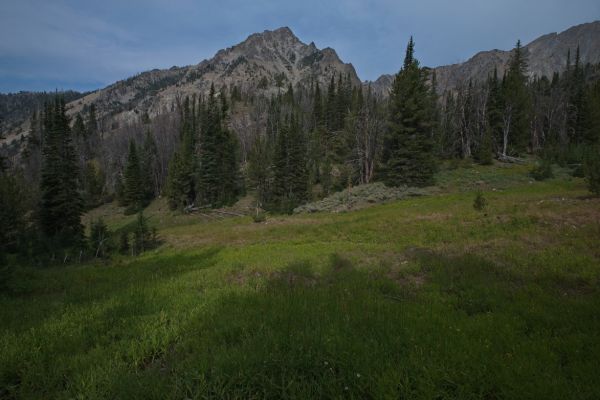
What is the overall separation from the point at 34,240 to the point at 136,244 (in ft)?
33.4

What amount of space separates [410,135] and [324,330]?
125ft

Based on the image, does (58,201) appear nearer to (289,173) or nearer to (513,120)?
(289,173)

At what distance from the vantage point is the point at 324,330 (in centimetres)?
444

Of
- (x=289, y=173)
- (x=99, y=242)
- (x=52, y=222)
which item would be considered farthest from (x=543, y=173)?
(x=52, y=222)

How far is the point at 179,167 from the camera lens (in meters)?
58.8

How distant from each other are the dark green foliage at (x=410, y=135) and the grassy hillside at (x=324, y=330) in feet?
90.5

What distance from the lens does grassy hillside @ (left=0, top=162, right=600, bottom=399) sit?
3.35 m

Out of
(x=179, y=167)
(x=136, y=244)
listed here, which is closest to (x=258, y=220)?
(x=136, y=244)

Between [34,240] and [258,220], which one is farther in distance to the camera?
[258,220]

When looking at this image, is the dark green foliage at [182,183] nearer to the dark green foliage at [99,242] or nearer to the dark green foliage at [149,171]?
the dark green foliage at [149,171]

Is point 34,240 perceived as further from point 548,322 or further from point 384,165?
point 384,165

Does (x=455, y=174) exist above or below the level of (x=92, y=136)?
below

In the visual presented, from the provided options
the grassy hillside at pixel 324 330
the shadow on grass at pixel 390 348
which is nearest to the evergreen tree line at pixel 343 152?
the grassy hillside at pixel 324 330

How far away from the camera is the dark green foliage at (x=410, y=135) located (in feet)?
120
